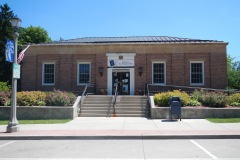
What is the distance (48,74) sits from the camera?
1001 inches

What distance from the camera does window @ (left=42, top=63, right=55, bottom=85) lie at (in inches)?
1000

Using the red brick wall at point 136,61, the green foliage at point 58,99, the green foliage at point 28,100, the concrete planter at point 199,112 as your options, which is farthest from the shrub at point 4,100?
the concrete planter at point 199,112

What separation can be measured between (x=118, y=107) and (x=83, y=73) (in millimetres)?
6914

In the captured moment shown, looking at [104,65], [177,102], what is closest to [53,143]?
[177,102]

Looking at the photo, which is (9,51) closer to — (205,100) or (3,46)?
(205,100)

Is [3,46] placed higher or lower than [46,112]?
higher

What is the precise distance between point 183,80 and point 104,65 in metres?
7.30

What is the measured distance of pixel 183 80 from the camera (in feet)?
78.5

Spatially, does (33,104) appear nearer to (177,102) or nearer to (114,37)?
(177,102)

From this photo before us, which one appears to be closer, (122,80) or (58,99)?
(58,99)

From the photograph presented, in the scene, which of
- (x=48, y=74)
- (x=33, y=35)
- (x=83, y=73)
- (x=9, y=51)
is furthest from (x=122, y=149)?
(x=33, y=35)

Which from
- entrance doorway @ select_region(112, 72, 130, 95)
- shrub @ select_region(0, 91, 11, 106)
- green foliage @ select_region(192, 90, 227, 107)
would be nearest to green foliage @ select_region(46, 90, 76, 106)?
shrub @ select_region(0, 91, 11, 106)

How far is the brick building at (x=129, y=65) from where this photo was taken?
23922mm

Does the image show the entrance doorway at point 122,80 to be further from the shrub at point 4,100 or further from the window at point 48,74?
the shrub at point 4,100
